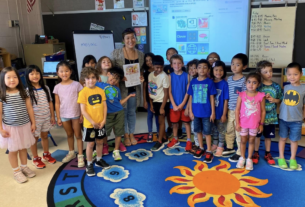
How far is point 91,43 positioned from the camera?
4.08 m

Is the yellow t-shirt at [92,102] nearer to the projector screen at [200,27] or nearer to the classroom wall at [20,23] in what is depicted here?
the projector screen at [200,27]

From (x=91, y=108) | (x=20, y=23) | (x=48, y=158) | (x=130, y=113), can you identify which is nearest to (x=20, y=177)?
(x=48, y=158)

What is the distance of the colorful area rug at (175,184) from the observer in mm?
1969

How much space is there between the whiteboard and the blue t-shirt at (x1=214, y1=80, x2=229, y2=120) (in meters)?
2.35

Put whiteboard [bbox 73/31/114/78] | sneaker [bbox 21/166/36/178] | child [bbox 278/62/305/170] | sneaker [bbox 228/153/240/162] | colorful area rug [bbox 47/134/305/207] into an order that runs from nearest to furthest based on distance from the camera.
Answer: colorful area rug [bbox 47/134/305/207] < child [bbox 278/62/305/170] < sneaker [bbox 21/166/36/178] < sneaker [bbox 228/153/240/162] < whiteboard [bbox 73/31/114/78]

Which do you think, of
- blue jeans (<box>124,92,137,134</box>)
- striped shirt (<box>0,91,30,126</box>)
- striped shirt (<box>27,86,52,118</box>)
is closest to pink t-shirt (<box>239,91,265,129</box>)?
blue jeans (<box>124,92,137,134</box>)

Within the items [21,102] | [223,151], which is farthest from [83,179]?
[223,151]

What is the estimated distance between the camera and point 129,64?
9.38ft

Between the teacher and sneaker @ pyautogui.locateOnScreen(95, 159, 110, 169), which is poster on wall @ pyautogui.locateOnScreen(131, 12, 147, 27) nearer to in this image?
the teacher

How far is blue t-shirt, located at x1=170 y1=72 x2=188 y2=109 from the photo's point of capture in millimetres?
2820

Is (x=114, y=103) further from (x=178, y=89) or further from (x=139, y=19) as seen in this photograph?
(x=139, y=19)

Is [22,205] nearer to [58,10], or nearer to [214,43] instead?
[214,43]

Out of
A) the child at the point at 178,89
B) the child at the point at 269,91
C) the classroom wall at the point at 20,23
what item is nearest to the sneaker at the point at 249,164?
the child at the point at 269,91

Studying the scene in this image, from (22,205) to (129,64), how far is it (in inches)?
69.3
